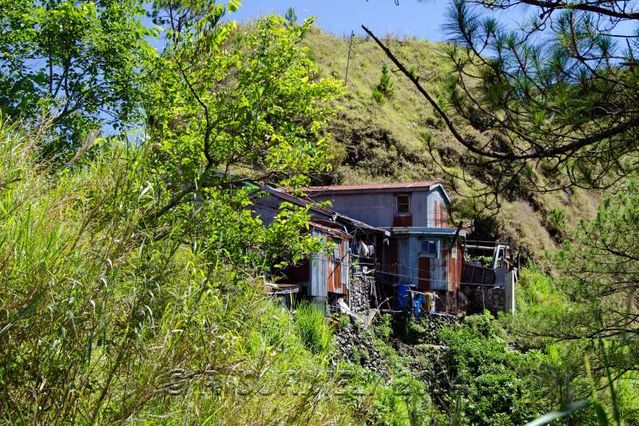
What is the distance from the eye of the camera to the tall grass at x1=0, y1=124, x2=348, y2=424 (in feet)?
10.8

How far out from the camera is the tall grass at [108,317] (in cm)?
329

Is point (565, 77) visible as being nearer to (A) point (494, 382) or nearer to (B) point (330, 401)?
(B) point (330, 401)

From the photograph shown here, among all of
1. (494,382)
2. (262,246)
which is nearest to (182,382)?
(262,246)

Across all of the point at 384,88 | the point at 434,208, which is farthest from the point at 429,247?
the point at 384,88

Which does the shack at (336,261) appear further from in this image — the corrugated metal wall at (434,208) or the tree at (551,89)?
the tree at (551,89)

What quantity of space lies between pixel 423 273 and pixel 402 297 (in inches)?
88.6

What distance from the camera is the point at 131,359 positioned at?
3576 millimetres

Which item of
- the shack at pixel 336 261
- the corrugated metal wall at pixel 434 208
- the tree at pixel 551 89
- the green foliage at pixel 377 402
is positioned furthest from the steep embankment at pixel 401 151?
the tree at pixel 551 89

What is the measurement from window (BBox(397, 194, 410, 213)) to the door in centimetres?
230

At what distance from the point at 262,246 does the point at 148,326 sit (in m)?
5.89

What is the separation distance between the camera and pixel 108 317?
11.1 feet

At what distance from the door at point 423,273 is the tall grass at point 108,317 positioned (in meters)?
24.8

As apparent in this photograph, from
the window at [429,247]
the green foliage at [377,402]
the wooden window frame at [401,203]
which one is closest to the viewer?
the green foliage at [377,402]

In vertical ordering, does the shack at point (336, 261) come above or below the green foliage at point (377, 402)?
above
